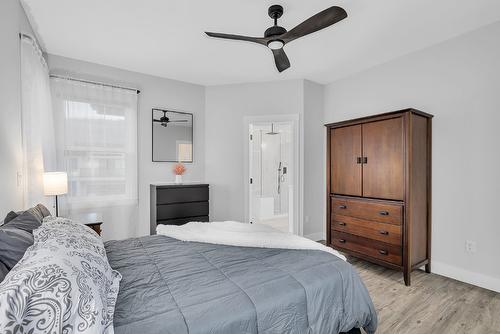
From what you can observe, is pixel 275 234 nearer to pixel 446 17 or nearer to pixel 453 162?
pixel 453 162

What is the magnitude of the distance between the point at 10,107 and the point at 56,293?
6.33 ft

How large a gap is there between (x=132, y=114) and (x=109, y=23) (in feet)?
4.57

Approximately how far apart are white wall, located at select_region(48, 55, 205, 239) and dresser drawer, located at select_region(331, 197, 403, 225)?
230 centimetres

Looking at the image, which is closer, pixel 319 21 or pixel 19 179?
pixel 319 21

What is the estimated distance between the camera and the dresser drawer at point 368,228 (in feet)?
9.27

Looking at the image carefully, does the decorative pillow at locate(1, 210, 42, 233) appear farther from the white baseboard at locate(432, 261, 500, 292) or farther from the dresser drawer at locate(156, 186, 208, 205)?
the white baseboard at locate(432, 261, 500, 292)

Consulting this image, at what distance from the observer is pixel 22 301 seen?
79 centimetres

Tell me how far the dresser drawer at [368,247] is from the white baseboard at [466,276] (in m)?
0.64

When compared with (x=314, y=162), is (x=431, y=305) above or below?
below

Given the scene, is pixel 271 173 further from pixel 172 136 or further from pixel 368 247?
pixel 368 247

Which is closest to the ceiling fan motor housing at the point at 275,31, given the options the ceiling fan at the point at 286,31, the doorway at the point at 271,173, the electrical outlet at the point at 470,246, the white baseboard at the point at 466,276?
the ceiling fan at the point at 286,31

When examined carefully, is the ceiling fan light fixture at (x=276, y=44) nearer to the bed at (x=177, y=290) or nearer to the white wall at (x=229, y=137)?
the bed at (x=177, y=290)

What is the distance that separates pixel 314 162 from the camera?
4.32 metres

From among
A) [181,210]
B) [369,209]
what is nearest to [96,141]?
[181,210]
